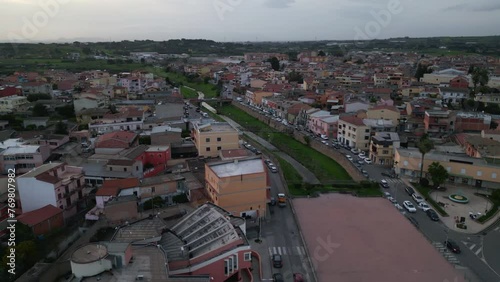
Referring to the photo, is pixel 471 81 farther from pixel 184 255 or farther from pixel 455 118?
pixel 184 255

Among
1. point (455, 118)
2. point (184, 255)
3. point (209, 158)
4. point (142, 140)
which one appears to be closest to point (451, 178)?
point (455, 118)

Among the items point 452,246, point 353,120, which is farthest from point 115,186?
point 353,120

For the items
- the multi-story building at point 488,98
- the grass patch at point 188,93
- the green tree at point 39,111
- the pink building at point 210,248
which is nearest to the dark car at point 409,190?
the pink building at point 210,248

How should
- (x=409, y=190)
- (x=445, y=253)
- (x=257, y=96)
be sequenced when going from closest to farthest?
(x=445, y=253), (x=409, y=190), (x=257, y=96)

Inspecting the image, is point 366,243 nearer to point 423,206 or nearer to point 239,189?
point 423,206

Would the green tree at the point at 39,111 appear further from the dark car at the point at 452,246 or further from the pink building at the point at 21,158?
the dark car at the point at 452,246

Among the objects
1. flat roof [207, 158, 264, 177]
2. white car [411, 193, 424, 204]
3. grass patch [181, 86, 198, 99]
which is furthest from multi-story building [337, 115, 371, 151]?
grass patch [181, 86, 198, 99]

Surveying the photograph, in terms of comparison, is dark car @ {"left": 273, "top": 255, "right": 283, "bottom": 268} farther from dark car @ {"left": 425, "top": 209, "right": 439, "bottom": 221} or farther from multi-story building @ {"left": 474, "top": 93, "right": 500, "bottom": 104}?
multi-story building @ {"left": 474, "top": 93, "right": 500, "bottom": 104}
